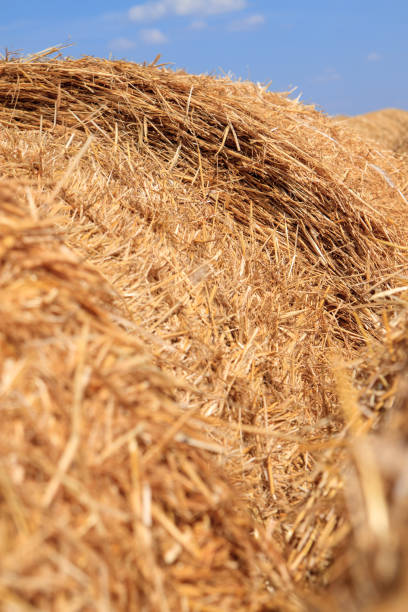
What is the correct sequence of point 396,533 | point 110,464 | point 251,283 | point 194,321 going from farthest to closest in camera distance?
point 251,283 < point 194,321 < point 110,464 < point 396,533

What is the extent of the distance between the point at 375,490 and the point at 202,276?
123 cm

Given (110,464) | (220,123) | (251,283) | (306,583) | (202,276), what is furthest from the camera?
(220,123)

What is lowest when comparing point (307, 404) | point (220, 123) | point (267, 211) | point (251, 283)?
point (307, 404)

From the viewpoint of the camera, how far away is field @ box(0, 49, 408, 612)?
34.7 inches

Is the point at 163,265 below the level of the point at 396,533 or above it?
above

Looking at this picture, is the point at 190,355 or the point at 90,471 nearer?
the point at 90,471

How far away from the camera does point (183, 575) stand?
986mm

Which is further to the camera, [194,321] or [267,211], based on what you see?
[267,211]

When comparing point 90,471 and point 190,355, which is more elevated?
point 190,355

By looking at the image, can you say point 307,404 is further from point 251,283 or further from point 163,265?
point 163,265

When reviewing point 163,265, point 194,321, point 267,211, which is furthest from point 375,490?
point 267,211

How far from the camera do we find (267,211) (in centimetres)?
237

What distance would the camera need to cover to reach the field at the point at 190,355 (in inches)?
34.7

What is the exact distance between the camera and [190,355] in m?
1.64
